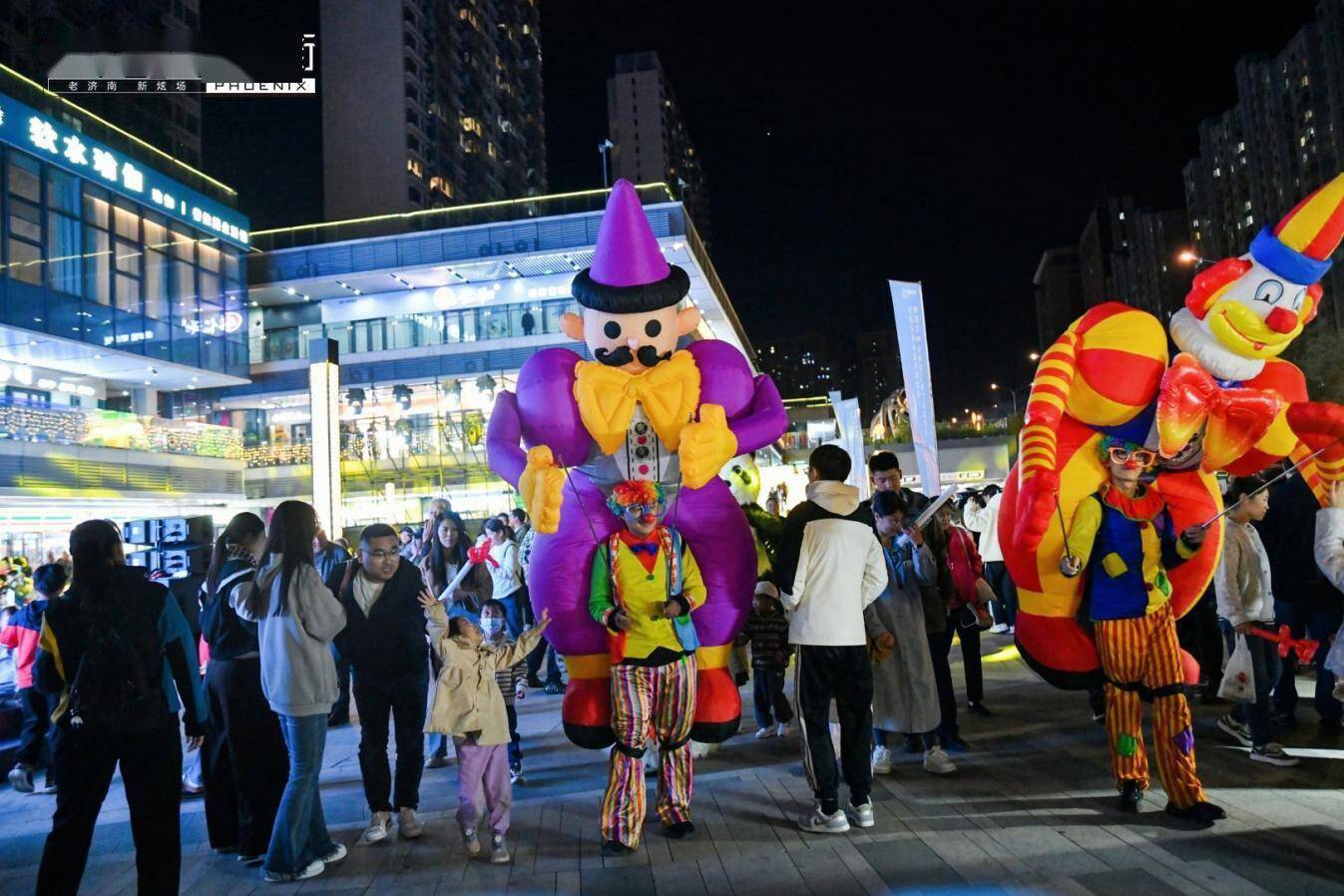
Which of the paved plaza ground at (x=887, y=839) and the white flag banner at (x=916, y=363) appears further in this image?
the white flag banner at (x=916, y=363)

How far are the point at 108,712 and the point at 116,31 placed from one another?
26.1 m

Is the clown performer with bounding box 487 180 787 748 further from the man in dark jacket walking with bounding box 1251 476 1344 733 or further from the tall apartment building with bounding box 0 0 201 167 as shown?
the tall apartment building with bounding box 0 0 201 167

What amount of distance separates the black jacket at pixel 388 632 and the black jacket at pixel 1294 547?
5254 mm

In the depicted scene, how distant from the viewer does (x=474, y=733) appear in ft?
15.2

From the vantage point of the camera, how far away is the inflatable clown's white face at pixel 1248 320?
5.06 meters

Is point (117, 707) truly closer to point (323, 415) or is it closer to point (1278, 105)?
point (323, 415)

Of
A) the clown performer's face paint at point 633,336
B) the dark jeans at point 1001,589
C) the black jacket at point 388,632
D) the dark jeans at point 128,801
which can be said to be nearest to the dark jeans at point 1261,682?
the dark jeans at point 1001,589

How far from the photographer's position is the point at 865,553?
4.84 meters

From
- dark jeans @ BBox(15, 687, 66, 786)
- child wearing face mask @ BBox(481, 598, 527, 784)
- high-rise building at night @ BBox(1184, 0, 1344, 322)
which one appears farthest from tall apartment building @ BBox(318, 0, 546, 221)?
child wearing face mask @ BBox(481, 598, 527, 784)

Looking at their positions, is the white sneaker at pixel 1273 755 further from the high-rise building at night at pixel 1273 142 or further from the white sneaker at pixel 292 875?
the high-rise building at night at pixel 1273 142

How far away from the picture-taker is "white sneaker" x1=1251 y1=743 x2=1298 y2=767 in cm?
538

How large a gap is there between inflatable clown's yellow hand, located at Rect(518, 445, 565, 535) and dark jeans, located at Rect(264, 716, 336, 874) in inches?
54.7

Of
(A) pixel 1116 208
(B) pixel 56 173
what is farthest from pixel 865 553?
(A) pixel 1116 208

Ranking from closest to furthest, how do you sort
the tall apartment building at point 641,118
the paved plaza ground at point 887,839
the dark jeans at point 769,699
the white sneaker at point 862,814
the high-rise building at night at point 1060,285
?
the paved plaza ground at point 887,839
the white sneaker at point 862,814
the dark jeans at point 769,699
the tall apartment building at point 641,118
the high-rise building at night at point 1060,285
